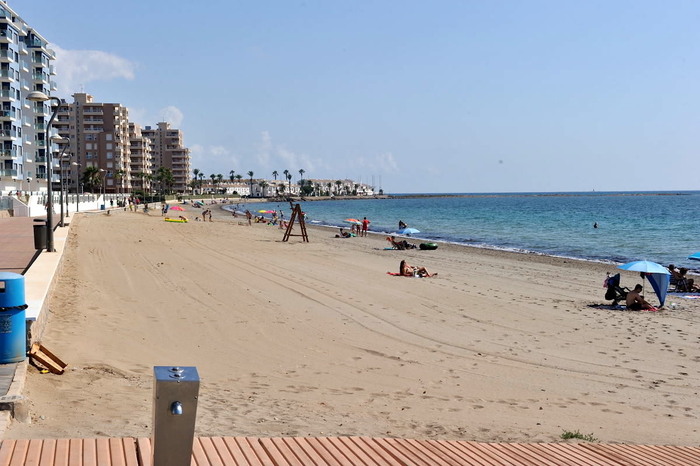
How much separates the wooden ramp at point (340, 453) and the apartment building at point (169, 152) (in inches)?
6706

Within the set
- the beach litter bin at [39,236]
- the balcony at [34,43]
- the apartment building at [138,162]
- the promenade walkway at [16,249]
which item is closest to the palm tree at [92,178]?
the apartment building at [138,162]

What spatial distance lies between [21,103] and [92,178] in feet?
127

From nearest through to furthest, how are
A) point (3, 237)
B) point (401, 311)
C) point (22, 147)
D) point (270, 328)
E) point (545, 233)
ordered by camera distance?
point (270, 328) < point (401, 311) < point (3, 237) < point (545, 233) < point (22, 147)

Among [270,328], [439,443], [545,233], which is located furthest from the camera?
[545,233]

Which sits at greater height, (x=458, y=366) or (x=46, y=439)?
(x=46, y=439)

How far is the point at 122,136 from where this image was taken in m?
128

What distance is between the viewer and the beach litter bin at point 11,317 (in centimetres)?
731

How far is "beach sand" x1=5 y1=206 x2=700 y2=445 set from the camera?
23.8ft

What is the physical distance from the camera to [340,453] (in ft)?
18.1

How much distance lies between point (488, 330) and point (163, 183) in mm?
138257

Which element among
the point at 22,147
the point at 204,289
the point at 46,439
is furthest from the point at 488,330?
the point at 22,147

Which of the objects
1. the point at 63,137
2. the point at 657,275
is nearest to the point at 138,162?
the point at 63,137

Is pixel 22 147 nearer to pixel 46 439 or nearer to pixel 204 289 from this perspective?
pixel 204 289

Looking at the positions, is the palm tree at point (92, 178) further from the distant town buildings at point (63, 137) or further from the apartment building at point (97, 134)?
the apartment building at point (97, 134)
